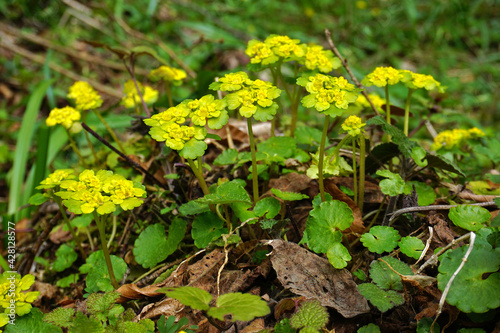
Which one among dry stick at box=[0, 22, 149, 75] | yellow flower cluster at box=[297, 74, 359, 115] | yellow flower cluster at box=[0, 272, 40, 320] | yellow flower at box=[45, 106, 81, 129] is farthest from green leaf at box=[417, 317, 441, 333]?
dry stick at box=[0, 22, 149, 75]

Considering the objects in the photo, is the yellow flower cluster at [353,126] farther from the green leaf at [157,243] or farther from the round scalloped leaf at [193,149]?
the green leaf at [157,243]

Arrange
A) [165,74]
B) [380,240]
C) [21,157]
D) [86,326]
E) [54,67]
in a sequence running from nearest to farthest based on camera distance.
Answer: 1. [86,326]
2. [380,240]
3. [165,74]
4. [21,157]
5. [54,67]

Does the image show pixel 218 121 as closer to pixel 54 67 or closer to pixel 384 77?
pixel 384 77

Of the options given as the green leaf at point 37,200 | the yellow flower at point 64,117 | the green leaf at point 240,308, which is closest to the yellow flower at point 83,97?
the yellow flower at point 64,117

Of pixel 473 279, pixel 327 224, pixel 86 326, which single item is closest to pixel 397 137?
pixel 327 224

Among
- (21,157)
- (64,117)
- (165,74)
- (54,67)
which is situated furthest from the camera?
(54,67)
